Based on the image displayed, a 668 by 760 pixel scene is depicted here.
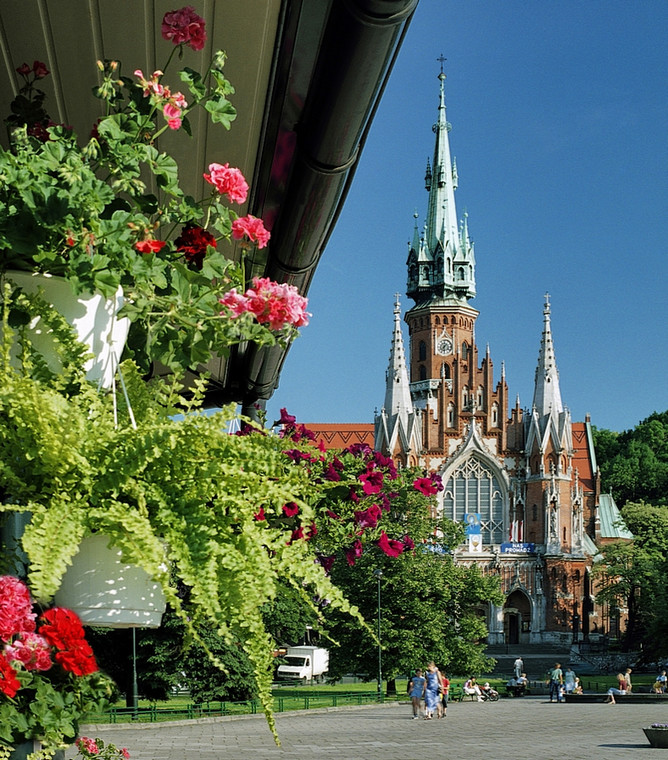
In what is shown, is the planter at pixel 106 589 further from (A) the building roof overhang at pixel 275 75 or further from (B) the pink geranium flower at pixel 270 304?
(A) the building roof overhang at pixel 275 75

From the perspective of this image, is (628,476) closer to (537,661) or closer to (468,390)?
(468,390)

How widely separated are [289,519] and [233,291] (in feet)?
3.76

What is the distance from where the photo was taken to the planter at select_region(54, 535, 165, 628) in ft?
7.72

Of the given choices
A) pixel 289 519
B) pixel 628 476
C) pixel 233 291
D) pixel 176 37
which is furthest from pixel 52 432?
pixel 628 476

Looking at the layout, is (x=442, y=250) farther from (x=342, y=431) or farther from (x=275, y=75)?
(x=275, y=75)

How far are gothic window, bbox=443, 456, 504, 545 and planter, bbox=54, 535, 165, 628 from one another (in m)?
63.1

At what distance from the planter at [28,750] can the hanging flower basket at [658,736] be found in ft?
48.7

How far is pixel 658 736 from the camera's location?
659 inches

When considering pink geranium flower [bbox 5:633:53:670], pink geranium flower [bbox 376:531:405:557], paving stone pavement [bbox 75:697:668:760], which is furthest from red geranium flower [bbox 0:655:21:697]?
paving stone pavement [bbox 75:697:668:760]

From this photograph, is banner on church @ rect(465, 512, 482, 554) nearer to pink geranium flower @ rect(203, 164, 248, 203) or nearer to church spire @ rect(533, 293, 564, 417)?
church spire @ rect(533, 293, 564, 417)

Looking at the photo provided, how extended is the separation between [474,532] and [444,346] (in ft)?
47.0

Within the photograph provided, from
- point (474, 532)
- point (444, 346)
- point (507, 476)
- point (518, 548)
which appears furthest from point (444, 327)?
point (518, 548)

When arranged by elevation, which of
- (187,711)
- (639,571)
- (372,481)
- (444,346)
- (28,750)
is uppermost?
(444,346)

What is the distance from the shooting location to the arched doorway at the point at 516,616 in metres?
63.9
